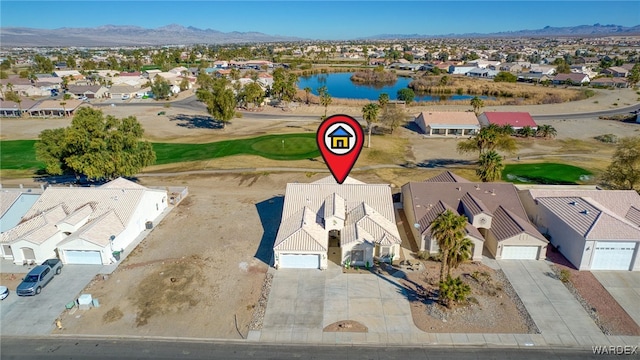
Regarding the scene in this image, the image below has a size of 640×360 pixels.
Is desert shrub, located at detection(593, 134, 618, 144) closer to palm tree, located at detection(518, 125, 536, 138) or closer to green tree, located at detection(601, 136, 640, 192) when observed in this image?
palm tree, located at detection(518, 125, 536, 138)

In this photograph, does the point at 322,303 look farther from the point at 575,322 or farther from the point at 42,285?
the point at 42,285

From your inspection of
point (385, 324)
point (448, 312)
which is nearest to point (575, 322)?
point (448, 312)

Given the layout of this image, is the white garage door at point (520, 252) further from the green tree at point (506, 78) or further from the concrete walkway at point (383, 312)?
the green tree at point (506, 78)

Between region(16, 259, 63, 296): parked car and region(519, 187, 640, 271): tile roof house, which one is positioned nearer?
region(16, 259, 63, 296): parked car

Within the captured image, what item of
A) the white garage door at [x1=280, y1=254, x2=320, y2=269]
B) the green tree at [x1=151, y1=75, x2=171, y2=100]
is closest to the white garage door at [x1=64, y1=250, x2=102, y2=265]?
the white garage door at [x1=280, y1=254, x2=320, y2=269]

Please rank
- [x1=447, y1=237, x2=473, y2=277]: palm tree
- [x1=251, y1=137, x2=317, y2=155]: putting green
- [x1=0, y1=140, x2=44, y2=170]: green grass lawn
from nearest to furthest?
1. [x1=447, y1=237, x2=473, y2=277]: palm tree
2. [x1=0, y1=140, x2=44, y2=170]: green grass lawn
3. [x1=251, y1=137, x2=317, y2=155]: putting green

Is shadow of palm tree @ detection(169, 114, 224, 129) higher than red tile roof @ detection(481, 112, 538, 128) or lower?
lower

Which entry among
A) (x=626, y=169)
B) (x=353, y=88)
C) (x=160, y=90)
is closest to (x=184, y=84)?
(x=160, y=90)

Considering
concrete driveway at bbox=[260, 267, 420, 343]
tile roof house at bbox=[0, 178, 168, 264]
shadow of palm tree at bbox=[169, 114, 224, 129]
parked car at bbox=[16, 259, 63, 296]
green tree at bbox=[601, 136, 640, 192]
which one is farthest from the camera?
shadow of palm tree at bbox=[169, 114, 224, 129]
